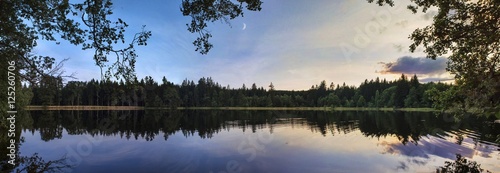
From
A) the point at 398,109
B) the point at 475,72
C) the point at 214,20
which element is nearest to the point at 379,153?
the point at 475,72

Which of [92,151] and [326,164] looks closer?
[326,164]

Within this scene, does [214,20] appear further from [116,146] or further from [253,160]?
[116,146]

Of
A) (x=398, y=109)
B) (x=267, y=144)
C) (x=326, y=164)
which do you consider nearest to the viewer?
(x=326, y=164)

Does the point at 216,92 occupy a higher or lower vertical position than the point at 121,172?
higher

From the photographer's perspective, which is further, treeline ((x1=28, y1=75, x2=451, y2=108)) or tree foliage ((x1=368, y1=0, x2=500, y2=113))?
treeline ((x1=28, y1=75, x2=451, y2=108))

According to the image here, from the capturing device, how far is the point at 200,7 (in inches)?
313

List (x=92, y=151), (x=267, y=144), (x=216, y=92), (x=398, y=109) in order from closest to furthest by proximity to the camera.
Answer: (x=92, y=151), (x=267, y=144), (x=398, y=109), (x=216, y=92)

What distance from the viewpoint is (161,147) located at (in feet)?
101

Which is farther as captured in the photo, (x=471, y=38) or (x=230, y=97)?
(x=230, y=97)

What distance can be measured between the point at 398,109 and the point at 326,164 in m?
129

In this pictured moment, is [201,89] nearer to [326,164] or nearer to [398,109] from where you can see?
[398,109]

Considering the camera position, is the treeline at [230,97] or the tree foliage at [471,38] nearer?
the tree foliage at [471,38]

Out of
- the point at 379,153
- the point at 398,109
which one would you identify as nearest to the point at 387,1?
the point at 379,153

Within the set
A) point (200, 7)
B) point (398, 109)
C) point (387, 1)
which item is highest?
point (387, 1)
